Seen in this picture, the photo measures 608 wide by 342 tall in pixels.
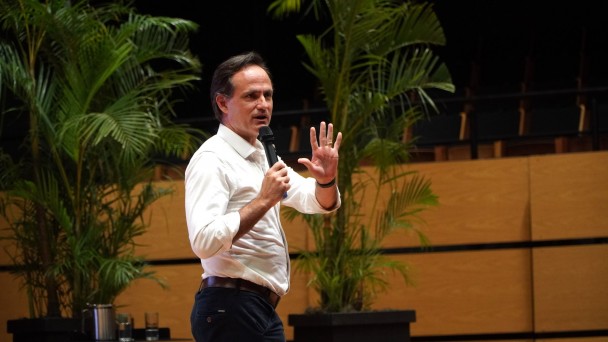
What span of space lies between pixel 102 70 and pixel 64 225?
0.77 metres

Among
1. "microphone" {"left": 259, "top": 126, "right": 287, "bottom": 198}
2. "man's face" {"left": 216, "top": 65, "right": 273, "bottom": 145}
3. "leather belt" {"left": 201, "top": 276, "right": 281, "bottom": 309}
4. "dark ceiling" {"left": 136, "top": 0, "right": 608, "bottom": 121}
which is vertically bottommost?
"leather belt" {"left": 201, "top": 276, "right": 281, "bottom": 309}

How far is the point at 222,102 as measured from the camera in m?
2.41

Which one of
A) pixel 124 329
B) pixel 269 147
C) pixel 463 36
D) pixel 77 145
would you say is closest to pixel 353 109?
pixel 77 145

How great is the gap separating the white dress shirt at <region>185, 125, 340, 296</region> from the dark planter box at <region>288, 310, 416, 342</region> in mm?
2193

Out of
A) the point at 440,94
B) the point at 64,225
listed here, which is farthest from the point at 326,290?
the point at 440,94

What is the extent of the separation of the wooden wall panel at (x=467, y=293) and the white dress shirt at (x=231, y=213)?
10.2 feet

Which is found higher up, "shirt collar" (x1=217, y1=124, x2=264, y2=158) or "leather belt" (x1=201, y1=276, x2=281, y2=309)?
"shirt collar" (x1=217, y1=124, x2=264, y2=158)

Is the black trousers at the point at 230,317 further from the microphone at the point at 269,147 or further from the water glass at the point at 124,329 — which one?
the water glass at the point at 124,329

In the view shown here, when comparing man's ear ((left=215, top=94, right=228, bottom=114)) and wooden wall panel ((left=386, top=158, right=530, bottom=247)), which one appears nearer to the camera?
man's ear ((left=215, top=94, right=228, bottom=114))

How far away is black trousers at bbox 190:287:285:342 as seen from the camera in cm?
221

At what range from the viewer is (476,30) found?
895 cm

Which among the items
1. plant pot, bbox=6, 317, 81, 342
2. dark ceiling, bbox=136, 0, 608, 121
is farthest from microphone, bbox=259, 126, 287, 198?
dark ceiling, bbox=136, 0, 608, 121

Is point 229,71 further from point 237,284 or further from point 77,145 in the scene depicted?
point 77,145

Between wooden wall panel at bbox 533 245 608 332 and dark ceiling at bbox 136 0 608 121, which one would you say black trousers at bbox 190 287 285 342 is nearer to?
wooden wall panel at bbox 533 245 608 332
